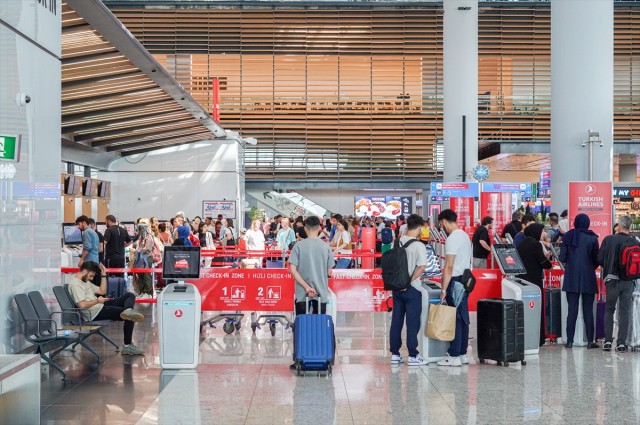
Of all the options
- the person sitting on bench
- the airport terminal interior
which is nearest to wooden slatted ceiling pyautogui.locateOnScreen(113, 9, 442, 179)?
the airport terminal interior

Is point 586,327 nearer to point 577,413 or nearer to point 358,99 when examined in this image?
point 577,413

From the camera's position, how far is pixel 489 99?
28469mm

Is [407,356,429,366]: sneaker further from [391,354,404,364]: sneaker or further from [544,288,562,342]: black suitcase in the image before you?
[544,288,562,342]: black suitcase

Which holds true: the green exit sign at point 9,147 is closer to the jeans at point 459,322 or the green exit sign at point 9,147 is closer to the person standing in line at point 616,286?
the jeans at point 459,322

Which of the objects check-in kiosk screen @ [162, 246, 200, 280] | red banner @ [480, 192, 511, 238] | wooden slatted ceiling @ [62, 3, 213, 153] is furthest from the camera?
red banner @ [480, 192, 511, 238]

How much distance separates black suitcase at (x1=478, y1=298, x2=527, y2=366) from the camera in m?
7.46

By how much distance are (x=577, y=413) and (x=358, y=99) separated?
Result: 2374cm

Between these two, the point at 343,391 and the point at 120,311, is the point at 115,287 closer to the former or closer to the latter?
the point at 120,311

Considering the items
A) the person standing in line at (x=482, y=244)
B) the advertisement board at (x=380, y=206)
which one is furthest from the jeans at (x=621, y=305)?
the advertisement board at (x=380, y=206)

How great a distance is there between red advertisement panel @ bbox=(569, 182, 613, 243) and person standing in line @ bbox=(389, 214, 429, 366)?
3.99 metres

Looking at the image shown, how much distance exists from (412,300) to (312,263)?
1.12 m

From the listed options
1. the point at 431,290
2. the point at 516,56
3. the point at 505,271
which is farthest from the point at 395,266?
the point at 516,56

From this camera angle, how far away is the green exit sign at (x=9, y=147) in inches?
229

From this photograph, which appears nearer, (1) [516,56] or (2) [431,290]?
(2) [431,290]
